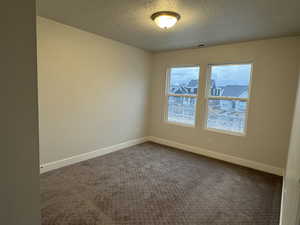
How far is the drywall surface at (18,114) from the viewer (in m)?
0.82

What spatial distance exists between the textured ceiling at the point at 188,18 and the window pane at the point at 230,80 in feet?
1.84

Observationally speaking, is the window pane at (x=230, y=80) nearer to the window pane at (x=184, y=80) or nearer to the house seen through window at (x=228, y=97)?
the house seen through window at (x=228, y=97)

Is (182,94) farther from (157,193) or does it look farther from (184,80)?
(157,193)

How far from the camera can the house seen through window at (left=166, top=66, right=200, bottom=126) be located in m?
4.28

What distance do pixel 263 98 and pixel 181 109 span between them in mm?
1827

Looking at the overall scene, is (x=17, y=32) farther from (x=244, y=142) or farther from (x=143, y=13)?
(x=244, y=142)

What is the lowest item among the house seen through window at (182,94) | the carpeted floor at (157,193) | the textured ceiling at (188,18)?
the carpeted floor at (157,193)

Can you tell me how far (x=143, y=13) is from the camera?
96.2 inches

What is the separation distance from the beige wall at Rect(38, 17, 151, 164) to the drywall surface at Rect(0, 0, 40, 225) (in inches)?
85.6

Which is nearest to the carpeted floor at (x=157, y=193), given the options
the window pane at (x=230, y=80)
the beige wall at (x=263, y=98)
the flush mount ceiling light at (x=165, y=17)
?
the beige wall at (x=263, y=98)

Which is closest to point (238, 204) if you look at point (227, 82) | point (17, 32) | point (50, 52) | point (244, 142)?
point (244, 142)

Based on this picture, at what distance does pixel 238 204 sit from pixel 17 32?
2.85m

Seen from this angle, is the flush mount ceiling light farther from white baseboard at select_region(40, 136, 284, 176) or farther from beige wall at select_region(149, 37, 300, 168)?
white baseboard at select_region(40, 136, 284, 176)

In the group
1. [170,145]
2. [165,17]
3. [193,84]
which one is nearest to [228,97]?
[193,84]
